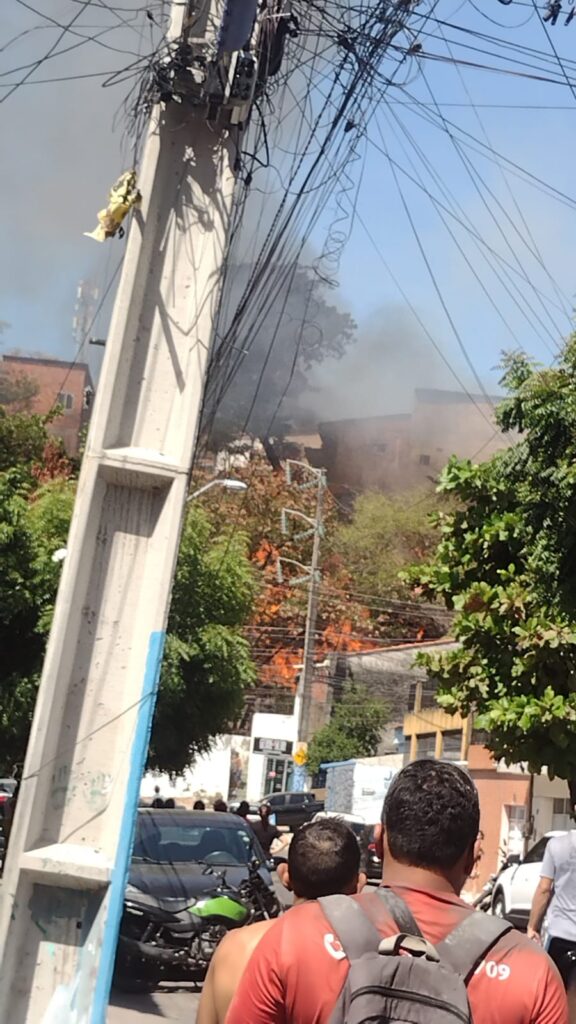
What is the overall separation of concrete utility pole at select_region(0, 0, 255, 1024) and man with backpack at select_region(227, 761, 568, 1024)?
126 inches

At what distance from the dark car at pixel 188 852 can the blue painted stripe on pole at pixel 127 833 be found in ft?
19.2

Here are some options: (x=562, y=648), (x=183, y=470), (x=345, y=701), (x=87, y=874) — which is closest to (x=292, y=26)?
(x=183, y=470)

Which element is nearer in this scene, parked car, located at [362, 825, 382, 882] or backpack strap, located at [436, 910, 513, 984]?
backpack strap, located at [436, 910, 513, 984]

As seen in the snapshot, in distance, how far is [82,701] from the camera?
5.79 metres

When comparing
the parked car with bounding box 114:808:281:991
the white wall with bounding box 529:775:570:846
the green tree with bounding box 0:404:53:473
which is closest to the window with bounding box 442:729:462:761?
the white wall with bounding box 529:775:570:846

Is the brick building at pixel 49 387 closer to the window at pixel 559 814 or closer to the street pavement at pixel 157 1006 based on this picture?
the window at pixel 559 814

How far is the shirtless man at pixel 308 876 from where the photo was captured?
3.11 metres

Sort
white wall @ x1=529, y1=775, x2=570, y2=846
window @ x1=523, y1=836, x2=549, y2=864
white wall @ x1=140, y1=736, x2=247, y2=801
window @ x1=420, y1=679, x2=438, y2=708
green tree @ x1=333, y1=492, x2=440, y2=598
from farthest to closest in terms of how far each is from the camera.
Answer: green tree @ x1=333, y1=492, x2=440, y2=598 → white wall @ x1=140, y1=736, x2=247, y2=801 → window @ x1=420, y1=679, x2=438, y2=708 → white wall @ x1=529, y1=775, x2=570, y2=846 → window @ x1=523, y1=836, x2=549, y2=864

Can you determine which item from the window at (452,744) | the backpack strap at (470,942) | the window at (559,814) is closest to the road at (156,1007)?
the backpack strap at (470,942)

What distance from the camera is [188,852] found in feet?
40.6

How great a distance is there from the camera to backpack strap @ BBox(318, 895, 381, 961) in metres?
2.38

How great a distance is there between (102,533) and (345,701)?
45.8 m

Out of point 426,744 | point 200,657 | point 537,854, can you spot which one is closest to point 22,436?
point 426,744

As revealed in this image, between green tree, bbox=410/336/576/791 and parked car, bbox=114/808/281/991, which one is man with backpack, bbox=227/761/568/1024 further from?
parked car, bbox=114/808/281/991
